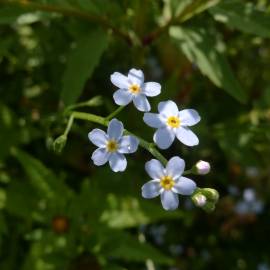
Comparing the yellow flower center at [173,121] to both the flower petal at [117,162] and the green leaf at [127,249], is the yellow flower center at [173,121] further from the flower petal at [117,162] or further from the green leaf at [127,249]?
the green leaf at [127,249]

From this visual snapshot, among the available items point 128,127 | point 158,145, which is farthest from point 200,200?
point 128,127

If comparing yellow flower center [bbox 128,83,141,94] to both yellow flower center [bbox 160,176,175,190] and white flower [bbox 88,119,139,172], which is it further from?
yellow flower center [bbox 160,176,175,190]

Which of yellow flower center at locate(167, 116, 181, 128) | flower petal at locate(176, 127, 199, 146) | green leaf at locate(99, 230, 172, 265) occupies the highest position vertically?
yellow flower center at locate(167, 116, 181, 128)

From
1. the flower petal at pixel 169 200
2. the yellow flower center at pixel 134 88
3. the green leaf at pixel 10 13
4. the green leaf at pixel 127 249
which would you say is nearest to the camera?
the flower petal at pixel 169 200

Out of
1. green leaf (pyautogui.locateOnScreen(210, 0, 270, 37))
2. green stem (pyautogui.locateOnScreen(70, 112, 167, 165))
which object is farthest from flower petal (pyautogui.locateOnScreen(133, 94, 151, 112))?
green leaf (pyautogui.locateOnScreen(210, 0, 270, 37))

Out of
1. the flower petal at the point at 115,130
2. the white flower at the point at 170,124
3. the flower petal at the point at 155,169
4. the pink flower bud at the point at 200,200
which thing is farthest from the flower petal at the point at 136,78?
the pink flower bud at the point at 200,200

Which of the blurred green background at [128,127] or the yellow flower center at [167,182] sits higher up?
the yellow flower center at [167,182]

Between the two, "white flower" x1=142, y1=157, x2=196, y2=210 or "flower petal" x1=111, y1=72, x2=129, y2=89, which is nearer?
"white flower" x1=142, y1=157, x2=196, y2=210

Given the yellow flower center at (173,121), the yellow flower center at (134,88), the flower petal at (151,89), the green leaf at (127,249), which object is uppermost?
the yellow flower center at (134,88)
